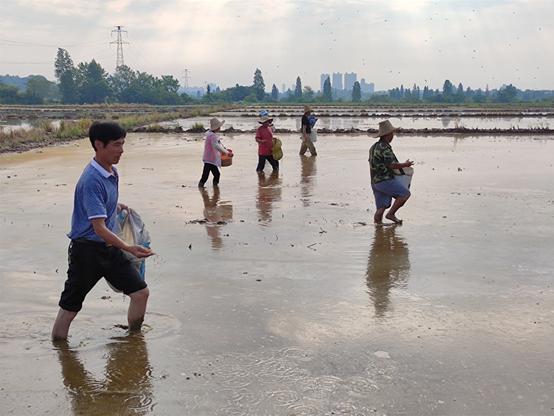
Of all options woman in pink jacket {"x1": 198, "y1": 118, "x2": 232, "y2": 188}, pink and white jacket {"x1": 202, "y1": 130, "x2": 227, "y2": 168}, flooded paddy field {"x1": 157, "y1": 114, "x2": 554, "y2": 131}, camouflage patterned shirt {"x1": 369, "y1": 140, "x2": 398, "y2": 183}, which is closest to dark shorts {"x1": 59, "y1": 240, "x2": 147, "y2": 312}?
camouflage patterned shirt {"x1": 369, "y1": 140, "x2": 398, "y2": 183}

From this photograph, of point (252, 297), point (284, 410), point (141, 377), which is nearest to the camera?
point (284, 410)

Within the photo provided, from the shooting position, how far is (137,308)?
4.69m

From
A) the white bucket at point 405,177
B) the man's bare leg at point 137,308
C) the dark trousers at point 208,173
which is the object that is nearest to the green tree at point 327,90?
the dark trousers at point 208,173

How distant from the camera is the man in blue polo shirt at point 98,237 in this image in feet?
13.9

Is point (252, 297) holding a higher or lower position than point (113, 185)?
lower

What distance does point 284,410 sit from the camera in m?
3.63

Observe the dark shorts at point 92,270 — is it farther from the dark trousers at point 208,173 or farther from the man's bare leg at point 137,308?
the dark trousers at point 208,173

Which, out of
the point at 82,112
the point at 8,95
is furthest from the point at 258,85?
the point at 82,112

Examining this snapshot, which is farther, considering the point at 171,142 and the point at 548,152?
the point at 171,142

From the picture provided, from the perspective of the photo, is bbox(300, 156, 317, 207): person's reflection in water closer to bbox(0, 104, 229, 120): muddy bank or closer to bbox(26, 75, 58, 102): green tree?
bbox(0, 104, 229, 120): muddy bank

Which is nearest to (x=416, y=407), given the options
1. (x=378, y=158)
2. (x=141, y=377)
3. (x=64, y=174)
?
(x=141, y=377)

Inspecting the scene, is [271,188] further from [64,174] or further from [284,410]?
[284,410]

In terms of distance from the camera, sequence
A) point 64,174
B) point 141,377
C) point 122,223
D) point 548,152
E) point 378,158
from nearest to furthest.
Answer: point 141,377 → point 122,223 → point 378,158 → point 64,174 → point 548,152

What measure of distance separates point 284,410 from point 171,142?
819 inches
